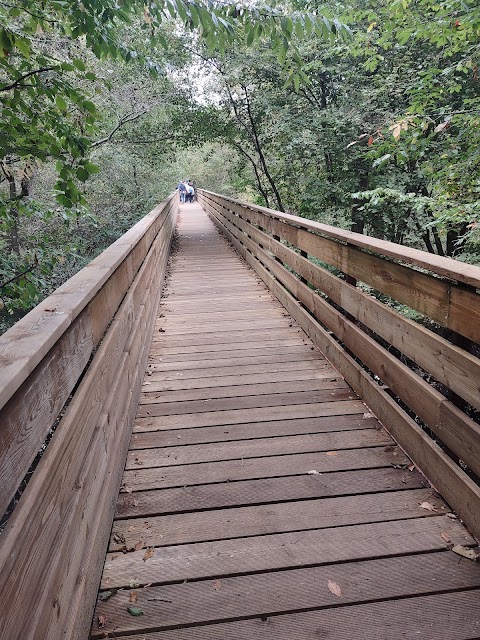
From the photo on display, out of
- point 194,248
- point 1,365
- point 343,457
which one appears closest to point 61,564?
point 1,365

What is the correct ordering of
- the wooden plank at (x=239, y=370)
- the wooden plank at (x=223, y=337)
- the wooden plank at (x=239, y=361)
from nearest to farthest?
the wooden plank at (x=239, y=370), the wooden plank at (x=239, y=361), the wooden plank at (x=223, y=337)

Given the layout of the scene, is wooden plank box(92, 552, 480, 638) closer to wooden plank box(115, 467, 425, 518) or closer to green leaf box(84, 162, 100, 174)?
wooden plank box(115, 467, 425, 518)

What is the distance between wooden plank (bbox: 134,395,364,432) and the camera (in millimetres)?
2969

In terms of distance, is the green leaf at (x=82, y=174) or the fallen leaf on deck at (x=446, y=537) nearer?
the fallen leaf on deck at (x=446, y=537)

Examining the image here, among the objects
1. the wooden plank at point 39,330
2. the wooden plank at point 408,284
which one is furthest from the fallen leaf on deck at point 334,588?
the wooden plank at point 39,330

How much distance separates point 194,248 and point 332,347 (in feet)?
27.5

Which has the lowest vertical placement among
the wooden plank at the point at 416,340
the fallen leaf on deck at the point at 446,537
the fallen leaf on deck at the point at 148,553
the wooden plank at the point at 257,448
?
the fallen leaf on deck at the point at 148,553

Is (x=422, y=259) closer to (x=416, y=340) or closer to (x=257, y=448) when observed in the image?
(x=416, y=340)

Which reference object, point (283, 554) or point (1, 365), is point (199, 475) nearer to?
point (283, 554)

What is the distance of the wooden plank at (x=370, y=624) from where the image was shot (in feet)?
5.03

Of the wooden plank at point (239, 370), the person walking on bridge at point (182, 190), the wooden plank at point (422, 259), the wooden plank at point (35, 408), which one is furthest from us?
the person walking on bridge at point (182, 190)

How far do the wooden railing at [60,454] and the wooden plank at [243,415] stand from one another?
1.76ft

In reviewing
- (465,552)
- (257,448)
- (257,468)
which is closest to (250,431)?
(257,448)

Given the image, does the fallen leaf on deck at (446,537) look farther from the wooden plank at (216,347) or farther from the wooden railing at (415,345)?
the wooden plank at (216,347)
